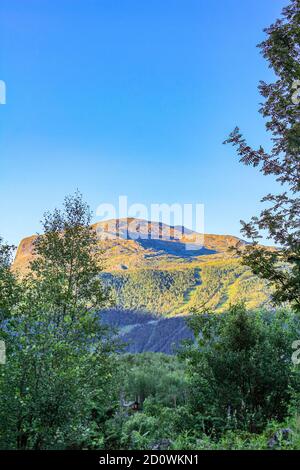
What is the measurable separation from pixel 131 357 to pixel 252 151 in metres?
49.7

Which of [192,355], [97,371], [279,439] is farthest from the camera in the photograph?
[192,355]

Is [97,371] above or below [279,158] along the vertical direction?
below

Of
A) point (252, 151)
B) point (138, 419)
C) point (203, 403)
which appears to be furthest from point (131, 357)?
point (252, 151)

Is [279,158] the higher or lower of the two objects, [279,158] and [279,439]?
the higher

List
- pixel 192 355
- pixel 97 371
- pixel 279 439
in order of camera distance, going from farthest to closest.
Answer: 1. pixel 192 355
2. pixel 97 371
3. pixel 279 439

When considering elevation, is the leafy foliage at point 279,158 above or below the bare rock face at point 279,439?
above

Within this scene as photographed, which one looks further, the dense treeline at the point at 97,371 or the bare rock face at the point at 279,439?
the dense treeline at the point at 97,371

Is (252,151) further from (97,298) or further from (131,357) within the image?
(131,357)

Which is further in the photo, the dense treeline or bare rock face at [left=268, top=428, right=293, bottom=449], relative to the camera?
the dense treeline

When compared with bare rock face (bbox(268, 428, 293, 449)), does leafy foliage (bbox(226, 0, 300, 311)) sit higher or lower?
higher

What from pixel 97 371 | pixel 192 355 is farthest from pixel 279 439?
pixel 192 355

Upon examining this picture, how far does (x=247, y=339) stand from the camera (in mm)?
15812

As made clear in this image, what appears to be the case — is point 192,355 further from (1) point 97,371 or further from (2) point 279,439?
(2) point 279,439

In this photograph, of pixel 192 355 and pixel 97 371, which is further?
pixel 192 355
